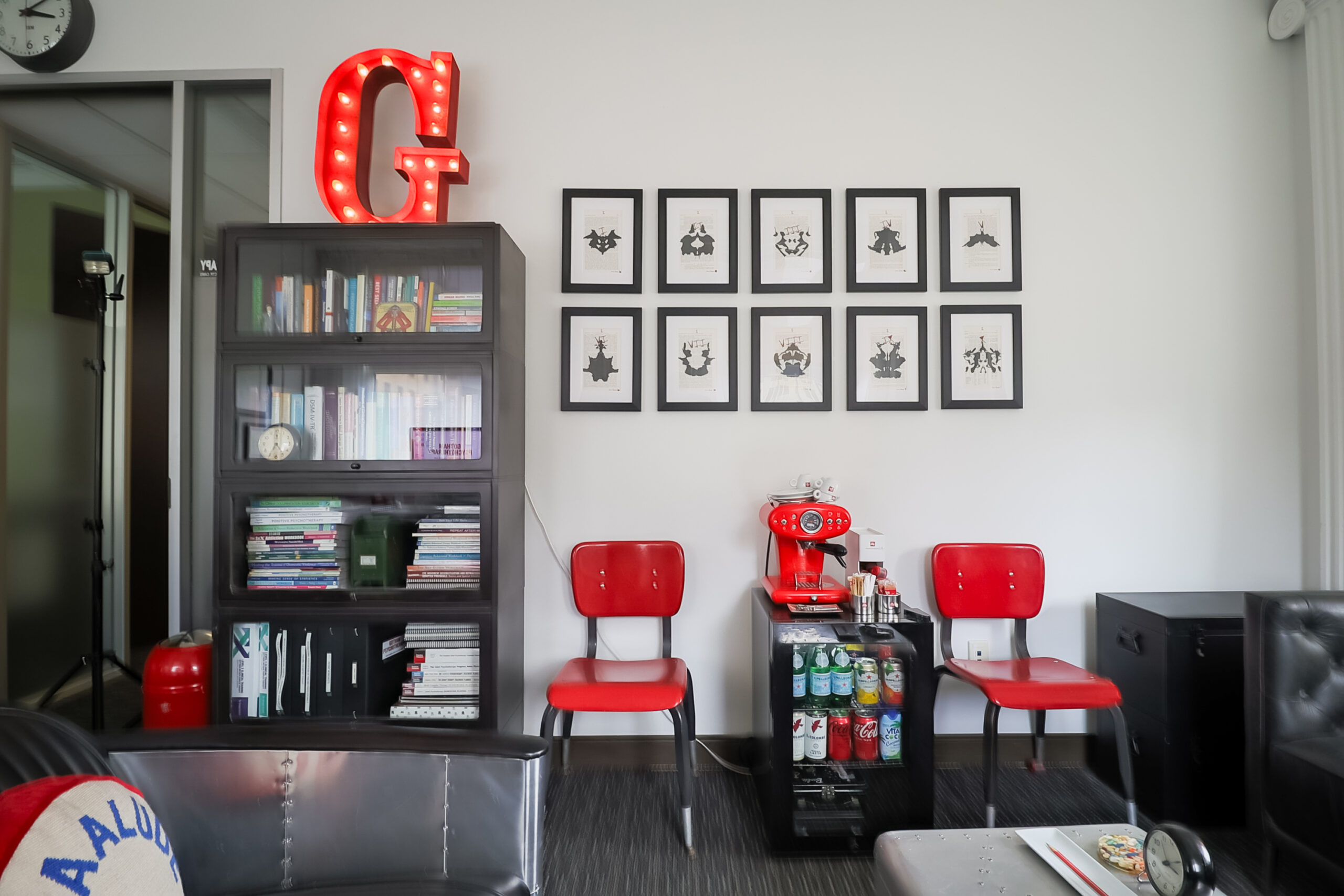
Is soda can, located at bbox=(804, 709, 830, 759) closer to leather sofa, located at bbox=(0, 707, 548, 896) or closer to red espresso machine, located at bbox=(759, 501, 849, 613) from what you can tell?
red espresso machine, located at bbox=(759, 501, 849, 613)

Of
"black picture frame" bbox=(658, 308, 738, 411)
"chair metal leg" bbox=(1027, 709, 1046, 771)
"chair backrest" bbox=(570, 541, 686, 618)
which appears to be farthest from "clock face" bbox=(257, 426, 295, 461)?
"chair metal leg" bbox=(1027, 709, 1046, 771)

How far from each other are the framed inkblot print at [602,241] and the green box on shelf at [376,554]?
3.86 feet

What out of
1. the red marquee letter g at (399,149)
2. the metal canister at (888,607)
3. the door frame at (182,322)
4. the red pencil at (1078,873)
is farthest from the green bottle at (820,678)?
the door frame at (182,322)

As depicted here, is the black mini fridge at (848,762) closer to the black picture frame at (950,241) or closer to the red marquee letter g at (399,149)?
the black picture frame at (950,241)

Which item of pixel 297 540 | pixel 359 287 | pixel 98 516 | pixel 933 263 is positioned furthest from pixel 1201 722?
pixel 98 516

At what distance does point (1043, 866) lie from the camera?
1250 millimetres

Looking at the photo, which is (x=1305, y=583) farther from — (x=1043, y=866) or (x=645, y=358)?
(x=645, y=358)

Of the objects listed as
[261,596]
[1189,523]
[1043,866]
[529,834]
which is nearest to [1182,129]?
[1189,523]

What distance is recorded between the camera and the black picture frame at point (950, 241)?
8.43 feet

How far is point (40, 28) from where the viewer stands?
254cm

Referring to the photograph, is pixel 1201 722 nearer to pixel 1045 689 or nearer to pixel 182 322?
pixel 1045 689

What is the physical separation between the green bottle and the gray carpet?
488 millimetres

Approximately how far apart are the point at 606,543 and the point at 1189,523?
8.08 feet

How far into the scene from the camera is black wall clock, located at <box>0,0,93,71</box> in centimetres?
253
